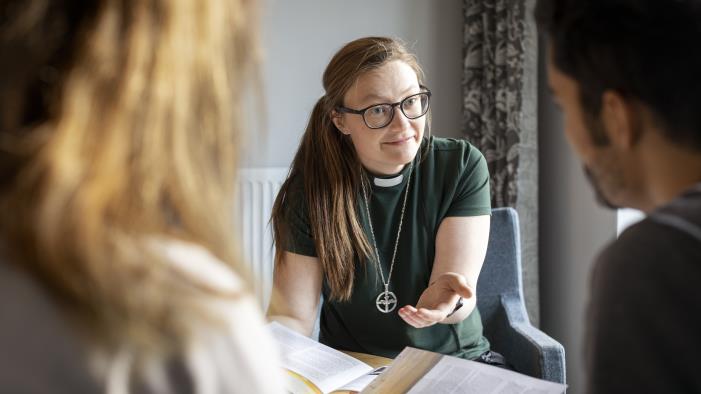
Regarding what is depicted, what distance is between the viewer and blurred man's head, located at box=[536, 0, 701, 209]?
688 millimetres

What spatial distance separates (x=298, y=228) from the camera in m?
1.66

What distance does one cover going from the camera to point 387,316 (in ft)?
5.29

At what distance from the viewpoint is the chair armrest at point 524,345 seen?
1.59m

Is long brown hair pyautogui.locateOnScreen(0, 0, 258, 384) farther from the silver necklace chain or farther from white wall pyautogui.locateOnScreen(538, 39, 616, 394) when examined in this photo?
white wall pyautogui.locateOnScreen(538, 39, 616, 394)

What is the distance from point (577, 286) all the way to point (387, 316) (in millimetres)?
1292

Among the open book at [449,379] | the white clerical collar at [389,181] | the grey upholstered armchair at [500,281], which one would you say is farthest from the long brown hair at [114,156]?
the grey upholstered armchair at [500,281]

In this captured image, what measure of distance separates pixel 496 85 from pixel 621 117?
78.9 inches

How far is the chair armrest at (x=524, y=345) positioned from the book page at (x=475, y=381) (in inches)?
19.1

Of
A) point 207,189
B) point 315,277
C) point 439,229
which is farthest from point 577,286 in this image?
point 207,189

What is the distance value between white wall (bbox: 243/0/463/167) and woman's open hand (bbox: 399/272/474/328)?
4.88 feet

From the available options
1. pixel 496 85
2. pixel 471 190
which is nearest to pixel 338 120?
pixel 471 190

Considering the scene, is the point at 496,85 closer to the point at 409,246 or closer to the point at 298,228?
the point at 409,246

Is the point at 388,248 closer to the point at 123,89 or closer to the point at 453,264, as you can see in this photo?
the point at 453,264

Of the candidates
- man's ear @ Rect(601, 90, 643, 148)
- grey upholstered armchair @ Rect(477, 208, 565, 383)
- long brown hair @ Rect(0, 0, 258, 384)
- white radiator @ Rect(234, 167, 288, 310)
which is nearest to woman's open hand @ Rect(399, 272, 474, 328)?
grey upholstered armchair @ Rect(477, 208, 565, 383)
